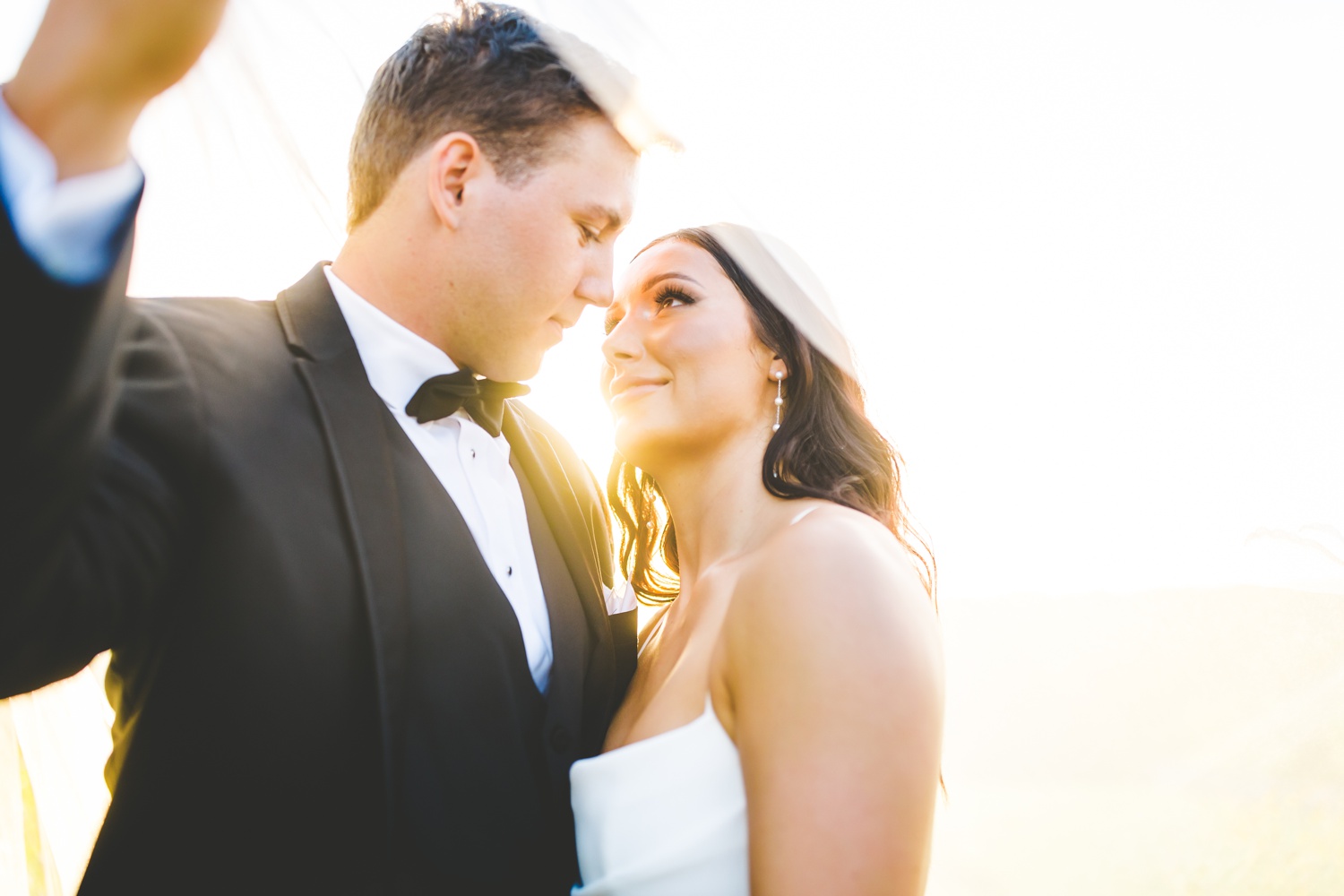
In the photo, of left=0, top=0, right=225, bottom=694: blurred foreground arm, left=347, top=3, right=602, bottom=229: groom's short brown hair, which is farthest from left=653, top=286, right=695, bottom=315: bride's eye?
left=0, top=0, right=225, bottom=694: blurred foreground arm

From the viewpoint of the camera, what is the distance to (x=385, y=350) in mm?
1759

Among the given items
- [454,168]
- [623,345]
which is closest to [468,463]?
[454,168]

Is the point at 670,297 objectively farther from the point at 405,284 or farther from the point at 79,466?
the point at 79,466

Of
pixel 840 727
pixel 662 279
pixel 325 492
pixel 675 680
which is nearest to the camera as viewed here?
pixel 325 492

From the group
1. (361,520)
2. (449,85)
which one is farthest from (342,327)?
(449,85)

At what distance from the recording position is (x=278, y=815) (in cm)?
127

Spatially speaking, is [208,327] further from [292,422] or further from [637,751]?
[637,751]

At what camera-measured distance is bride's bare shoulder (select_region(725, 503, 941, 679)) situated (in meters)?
1.79

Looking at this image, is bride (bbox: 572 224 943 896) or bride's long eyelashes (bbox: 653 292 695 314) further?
bride's long eyelashes (bbox: 653 292 695 314)

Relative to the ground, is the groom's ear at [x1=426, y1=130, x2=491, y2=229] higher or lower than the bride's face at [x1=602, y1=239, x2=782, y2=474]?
higher

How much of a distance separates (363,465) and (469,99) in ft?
3.13

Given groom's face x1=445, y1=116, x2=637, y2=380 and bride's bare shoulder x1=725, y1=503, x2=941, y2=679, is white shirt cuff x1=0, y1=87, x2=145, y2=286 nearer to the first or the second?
groom's face x1=445, y1=116, x2=637, y2=380

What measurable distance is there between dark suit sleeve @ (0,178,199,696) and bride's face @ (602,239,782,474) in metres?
1.46

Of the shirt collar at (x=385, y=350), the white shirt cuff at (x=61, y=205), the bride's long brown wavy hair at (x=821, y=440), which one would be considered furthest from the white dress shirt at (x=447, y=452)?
the white shirt cuff at (x=61, y=205)
